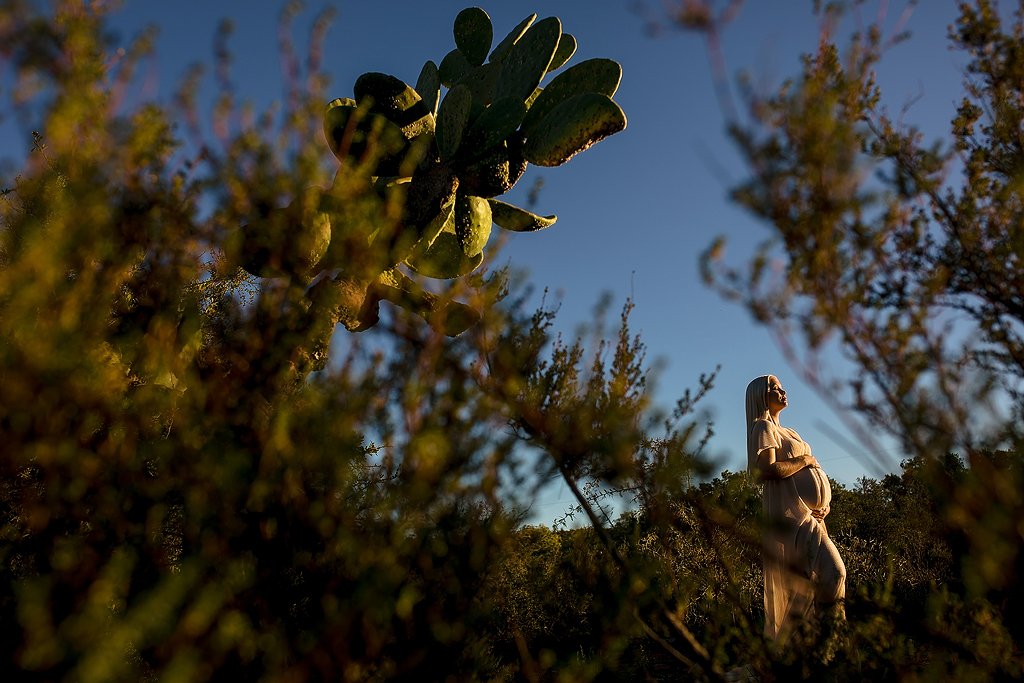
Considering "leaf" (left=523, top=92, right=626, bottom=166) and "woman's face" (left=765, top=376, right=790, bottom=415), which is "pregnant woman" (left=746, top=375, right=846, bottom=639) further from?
"leaf" (left=523, top=92, right=626, bottom=166)

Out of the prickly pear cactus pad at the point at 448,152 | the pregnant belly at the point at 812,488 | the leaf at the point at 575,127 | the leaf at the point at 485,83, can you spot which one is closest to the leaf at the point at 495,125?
the prickly pear cactus pad at the point at 448,152

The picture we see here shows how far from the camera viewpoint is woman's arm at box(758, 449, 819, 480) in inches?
199

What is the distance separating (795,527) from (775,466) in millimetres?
493

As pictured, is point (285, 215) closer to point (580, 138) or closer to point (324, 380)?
point (324, 380)

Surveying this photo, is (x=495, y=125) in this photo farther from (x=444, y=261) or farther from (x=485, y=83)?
(x=444, y=261)

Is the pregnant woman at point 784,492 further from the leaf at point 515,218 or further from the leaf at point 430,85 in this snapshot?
the leaf at point 430,85

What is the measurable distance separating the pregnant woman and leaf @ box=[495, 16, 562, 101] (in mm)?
3192

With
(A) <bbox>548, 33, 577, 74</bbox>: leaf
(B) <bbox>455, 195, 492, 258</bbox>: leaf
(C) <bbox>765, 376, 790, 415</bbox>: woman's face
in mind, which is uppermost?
(A) <bbox>548, 33, 577, 74</bbox>: leaf

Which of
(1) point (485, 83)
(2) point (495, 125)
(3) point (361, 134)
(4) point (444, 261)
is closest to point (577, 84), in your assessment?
(2) point (495, 125)

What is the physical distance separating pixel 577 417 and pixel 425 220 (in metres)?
2.03

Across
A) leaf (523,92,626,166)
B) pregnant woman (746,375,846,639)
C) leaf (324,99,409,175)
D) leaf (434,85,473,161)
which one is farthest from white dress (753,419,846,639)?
leaf (324,99,409,175)

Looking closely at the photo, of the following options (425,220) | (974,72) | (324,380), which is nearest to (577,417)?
(324,380)

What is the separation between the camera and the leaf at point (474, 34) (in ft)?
15.5

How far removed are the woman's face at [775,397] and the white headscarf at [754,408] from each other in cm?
3
